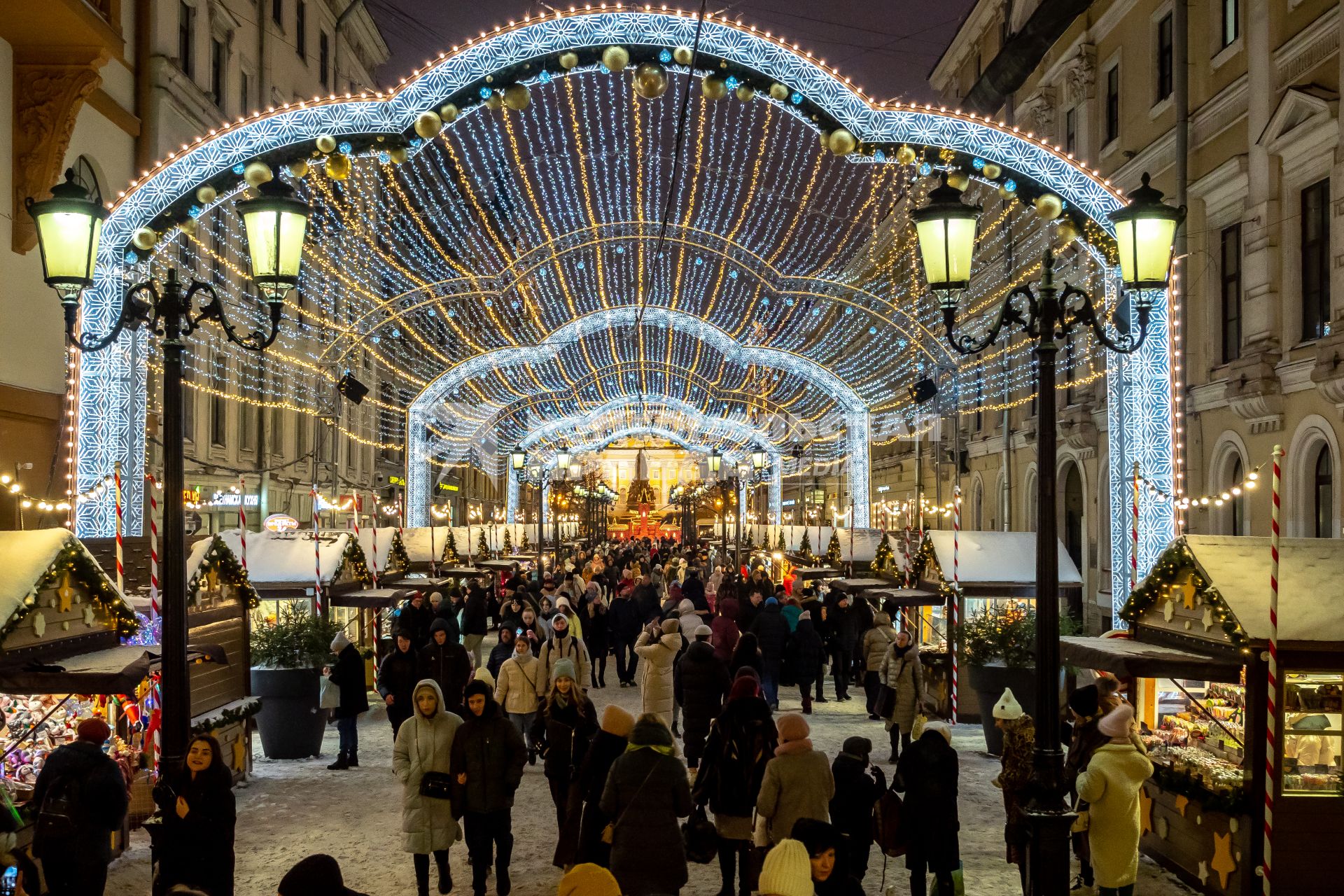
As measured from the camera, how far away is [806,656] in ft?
54.7

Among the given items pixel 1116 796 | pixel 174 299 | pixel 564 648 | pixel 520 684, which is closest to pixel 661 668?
pixel 564 648

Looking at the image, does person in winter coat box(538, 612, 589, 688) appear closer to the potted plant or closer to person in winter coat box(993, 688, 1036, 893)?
the potted plant

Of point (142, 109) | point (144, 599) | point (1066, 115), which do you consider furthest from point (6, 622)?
point (1066, 115)

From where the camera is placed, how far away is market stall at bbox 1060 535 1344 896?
7.79 meters

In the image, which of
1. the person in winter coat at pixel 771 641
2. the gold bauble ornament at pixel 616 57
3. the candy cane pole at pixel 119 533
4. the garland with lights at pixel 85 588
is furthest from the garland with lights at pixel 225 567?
the person in winter coat at pixel 771 641

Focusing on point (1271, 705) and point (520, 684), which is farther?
point (520, 684)

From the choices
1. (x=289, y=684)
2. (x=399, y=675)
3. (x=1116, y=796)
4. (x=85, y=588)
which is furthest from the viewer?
(x=289, y=684)

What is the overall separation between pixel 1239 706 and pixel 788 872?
5914 millimetres

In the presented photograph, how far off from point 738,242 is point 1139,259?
13158 mm

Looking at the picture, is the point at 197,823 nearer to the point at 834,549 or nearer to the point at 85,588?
the point at 85,588

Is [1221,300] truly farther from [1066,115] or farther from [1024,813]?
[1024,813]

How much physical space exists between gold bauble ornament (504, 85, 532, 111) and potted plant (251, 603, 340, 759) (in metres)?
5.91

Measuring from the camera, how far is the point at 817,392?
38.3 meters

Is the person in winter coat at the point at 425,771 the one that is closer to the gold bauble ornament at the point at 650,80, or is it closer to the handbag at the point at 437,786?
the handbag at the point at 437,786
